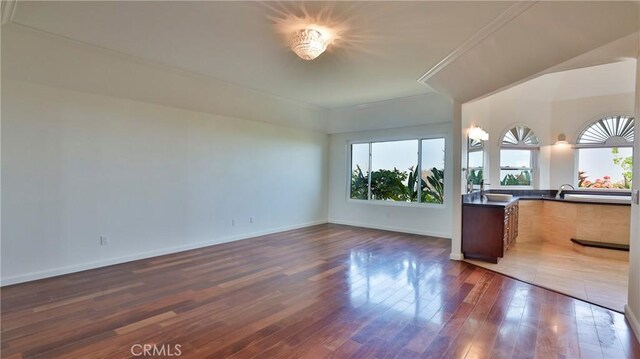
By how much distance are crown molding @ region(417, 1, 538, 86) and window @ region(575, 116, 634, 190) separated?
425 centimetres

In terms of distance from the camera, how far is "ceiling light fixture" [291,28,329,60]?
2980 millimetres

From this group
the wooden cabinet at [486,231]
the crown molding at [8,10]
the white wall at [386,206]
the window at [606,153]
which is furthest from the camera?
the white wall at [386,206]

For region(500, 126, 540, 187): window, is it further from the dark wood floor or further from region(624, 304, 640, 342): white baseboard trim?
region(624, 304, 640, 342): white baseboard trim

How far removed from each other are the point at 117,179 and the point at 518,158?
7.38 m

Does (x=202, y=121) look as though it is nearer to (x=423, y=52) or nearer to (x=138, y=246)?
(x=138, y=246)

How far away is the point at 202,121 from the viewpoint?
534 cm

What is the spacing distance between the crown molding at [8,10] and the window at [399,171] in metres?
6.24

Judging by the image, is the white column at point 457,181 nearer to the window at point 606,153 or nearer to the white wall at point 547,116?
the white wall at point 547,116

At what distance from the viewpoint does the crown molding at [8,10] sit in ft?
8.52

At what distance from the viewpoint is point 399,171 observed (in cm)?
705

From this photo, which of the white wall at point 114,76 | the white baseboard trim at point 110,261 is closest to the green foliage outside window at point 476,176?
the white wall at point 114,76

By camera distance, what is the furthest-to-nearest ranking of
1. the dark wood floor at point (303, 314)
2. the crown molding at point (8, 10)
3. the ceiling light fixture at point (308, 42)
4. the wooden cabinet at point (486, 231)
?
the wooden cabinet at point (486, 231) < the ceiling light fixture at point (308, 42) < the crown molding at point (8, 10) < the dark wood floor at point (303, 314)

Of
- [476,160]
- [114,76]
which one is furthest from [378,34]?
[476,160]

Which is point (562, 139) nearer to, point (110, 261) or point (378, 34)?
point (378, 34)
